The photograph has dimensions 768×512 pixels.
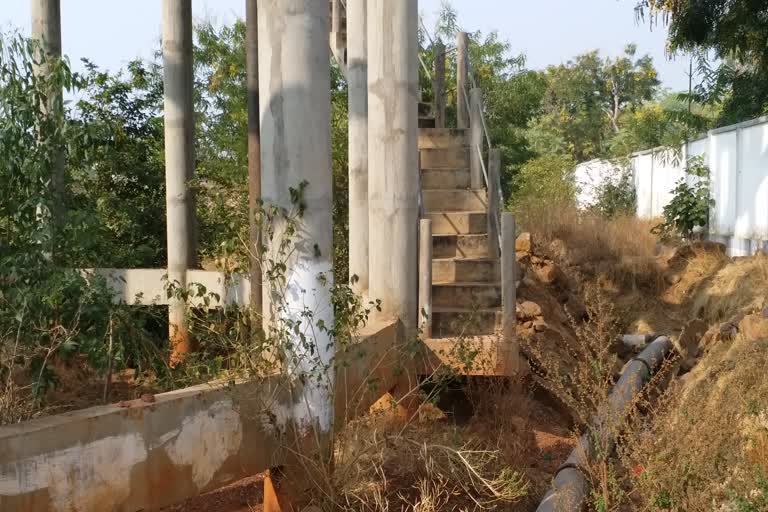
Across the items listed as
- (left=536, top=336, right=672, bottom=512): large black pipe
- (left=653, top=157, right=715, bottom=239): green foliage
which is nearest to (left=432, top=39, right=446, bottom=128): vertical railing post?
(left=536, top=336, right=672, bottom=512): large black pipe

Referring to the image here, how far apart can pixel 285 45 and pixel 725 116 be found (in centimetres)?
2017

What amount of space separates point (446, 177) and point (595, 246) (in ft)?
18.4

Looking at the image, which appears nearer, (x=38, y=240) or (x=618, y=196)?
(x=38, y=240)

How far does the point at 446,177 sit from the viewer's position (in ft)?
34.1

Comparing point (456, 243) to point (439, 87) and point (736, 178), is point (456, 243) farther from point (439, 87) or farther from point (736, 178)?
point (736, 178)

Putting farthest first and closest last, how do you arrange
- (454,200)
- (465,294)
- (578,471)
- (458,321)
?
(454,200)
(465,294)
(458,321)
(578,471)

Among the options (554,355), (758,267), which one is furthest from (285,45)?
(758,267)

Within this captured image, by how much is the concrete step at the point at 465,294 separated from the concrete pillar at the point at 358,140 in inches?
32.3

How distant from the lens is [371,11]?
8367mm

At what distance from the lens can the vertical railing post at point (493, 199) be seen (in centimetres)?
895

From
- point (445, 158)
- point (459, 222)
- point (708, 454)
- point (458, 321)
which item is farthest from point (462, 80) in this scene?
point (708, 454)

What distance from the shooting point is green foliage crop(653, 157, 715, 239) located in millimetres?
17875

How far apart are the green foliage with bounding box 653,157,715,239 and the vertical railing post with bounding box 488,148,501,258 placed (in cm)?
955

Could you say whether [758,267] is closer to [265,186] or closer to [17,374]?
[265,186]
